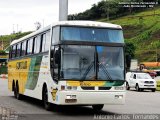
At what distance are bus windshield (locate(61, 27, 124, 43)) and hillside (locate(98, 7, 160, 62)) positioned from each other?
90593 mm

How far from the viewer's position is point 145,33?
13025 centimetres

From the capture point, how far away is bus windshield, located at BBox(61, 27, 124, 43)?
55.3 ft

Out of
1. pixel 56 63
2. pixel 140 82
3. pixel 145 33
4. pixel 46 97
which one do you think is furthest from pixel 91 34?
pixel 145 33

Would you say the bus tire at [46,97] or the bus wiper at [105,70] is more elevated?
the bus wiper at [105,70]

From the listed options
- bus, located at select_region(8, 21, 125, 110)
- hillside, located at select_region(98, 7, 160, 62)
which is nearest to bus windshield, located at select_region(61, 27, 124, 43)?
bus, located at select_region(8, 21, 125, 110)

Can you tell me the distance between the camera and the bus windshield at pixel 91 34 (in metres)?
16.8

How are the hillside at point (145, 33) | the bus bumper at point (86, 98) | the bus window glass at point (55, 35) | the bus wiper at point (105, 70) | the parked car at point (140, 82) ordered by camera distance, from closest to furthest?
the bus bumper at point (86, 98)
the bus wiper at point (105, 70)
the bus window glass at point (55, 35)
the parked car at point (140, 82)
the hillside at point (145, 33)

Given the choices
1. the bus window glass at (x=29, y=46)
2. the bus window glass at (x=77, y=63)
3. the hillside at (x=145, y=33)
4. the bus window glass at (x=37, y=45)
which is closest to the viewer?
the bus window glass at (x=77, y=63)

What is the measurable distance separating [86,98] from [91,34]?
2314mm

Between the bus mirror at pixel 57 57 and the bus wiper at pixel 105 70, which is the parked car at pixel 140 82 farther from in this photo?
the bus mirror at pixel 57 57

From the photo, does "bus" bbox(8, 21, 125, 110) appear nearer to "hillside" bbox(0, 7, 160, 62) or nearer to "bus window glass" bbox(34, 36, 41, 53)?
"bus window glass" bbox(34, 36, 41, 53)

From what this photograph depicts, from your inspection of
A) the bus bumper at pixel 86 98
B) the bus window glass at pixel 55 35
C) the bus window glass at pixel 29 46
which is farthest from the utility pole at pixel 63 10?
the bus bumper at pixel 86 98

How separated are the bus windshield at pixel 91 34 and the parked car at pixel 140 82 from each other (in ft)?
70.9

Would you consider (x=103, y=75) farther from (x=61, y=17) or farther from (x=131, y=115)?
(x=61, y=17)
